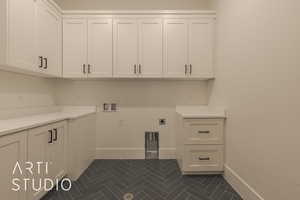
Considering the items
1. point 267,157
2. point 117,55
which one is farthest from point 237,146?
point 117,55

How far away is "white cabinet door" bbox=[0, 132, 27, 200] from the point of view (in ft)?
3.92

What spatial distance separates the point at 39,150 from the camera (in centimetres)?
159

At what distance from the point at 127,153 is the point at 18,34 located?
7.53 ft

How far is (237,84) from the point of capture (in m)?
2.01

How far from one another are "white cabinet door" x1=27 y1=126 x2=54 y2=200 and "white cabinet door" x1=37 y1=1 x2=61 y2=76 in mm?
972

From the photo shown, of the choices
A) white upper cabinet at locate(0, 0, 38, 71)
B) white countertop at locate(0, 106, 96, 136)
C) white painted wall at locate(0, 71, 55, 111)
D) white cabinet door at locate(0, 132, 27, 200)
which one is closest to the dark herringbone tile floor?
white cabinet door at locate(0, 132, 27, 200)

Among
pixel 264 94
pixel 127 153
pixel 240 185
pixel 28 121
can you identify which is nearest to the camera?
pixel 264 94

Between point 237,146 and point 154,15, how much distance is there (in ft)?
7.40

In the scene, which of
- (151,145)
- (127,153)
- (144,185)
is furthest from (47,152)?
(151,145)

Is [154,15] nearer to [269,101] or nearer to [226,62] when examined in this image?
[226,62]

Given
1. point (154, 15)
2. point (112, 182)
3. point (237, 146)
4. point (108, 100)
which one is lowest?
point (112, 182)

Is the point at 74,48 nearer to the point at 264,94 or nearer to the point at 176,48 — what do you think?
the point at 176,48

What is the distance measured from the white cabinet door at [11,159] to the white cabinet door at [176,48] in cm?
204

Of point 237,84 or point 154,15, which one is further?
point 154,15
